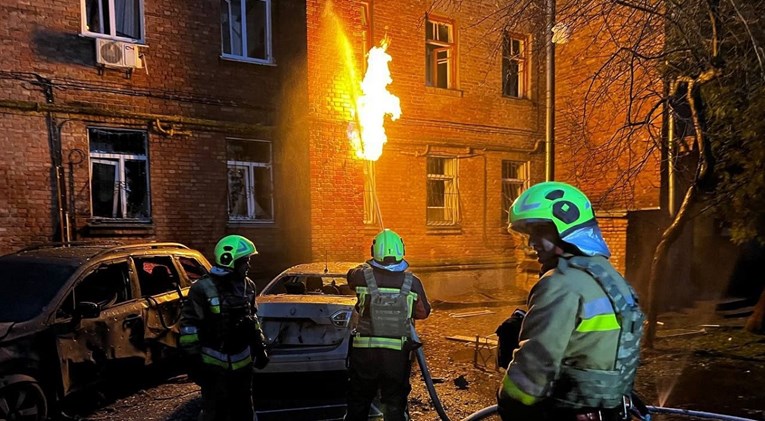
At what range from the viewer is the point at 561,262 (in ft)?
6.71

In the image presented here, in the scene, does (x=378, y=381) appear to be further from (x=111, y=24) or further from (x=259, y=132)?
(x=111, y=24)

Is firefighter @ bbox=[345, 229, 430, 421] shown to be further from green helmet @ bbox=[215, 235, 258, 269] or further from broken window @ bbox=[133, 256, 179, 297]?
broken window @ bbox=[133, 256, 179, 297]

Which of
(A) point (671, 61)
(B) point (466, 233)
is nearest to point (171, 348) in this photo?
(A) point (671, 61)

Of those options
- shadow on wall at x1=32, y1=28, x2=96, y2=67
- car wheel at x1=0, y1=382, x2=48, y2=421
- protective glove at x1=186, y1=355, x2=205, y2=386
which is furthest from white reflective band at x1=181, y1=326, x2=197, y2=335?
shadow on wall at x1=32, y1=28, x2=96, y2=67

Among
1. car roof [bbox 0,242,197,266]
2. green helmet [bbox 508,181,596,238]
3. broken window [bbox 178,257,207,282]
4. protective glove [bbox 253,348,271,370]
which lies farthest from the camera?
broken window [bbox 178,257,207,282]

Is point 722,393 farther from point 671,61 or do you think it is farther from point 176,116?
point 176,116

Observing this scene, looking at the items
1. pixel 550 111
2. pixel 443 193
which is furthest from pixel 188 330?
pixel 550 111

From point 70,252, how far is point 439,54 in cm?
988

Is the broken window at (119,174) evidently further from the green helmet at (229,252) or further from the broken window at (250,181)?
the green helmet at (229,252)

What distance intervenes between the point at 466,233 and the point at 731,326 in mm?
5844

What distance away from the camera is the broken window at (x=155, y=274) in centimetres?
579

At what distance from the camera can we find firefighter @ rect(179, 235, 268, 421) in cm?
360

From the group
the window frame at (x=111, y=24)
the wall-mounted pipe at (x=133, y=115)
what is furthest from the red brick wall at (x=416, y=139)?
the window frame at (x=111, y=24)

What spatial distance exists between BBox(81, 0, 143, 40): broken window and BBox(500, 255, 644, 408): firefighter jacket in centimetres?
971
